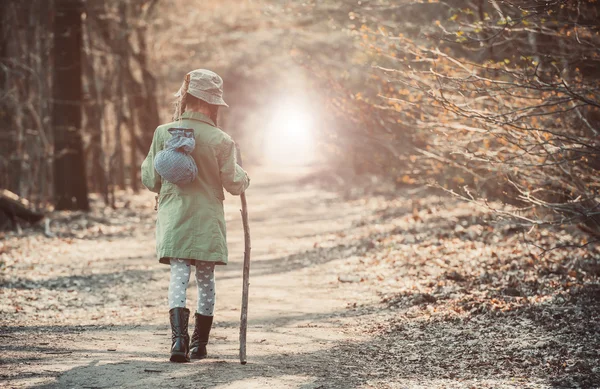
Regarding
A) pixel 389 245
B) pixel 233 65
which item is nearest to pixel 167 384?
pixel 389 245

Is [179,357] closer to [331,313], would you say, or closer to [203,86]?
[203,86]

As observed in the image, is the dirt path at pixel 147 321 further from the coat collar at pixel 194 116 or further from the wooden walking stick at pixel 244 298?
the coat collar at pixel 194 116

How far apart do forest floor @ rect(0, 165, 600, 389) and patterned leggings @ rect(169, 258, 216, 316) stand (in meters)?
0.43

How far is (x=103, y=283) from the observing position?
960 centimetres

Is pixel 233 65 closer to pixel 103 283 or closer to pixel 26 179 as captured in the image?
pixel 26 179

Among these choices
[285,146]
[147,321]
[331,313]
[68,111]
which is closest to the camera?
[147,321]

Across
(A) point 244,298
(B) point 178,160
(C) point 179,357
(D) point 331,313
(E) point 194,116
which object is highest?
(E) point 194,116

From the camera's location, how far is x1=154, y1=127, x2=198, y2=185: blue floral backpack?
520 centimetres

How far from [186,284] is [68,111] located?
47.1ft

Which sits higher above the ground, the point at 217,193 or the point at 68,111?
the point at 68,111

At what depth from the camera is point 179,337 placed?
17.3ft

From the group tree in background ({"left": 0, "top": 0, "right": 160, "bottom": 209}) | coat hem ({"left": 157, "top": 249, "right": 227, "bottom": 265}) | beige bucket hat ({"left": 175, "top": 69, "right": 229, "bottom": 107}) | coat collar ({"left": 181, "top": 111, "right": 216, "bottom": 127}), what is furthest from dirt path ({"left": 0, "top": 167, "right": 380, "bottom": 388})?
tree in background ({"left": 0, "top": 0, "right": 160, "bottom": 209})

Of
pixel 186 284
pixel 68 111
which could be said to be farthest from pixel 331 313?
pixel 68 111

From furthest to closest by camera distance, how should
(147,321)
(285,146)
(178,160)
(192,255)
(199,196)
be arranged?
(285,146), (147,321), (199,196), (192,255), (178,160)
